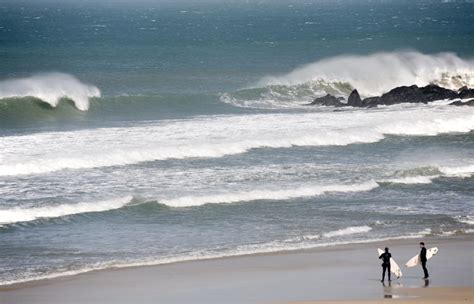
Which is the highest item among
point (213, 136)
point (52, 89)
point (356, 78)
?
point (356, 78)

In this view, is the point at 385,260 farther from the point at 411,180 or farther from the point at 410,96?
the point at 410,96

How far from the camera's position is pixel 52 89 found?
52.2 metres

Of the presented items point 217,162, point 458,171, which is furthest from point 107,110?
point 458,171

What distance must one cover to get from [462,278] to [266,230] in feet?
19.6

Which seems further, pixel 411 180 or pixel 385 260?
pixel 411 180

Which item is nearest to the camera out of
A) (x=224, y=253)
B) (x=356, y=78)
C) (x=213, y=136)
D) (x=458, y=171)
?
(x=224, y=253)

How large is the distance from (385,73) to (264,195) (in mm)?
32415

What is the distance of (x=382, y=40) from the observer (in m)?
96.9

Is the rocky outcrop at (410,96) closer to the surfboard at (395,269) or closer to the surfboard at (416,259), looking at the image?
the surfboard at (416,259)

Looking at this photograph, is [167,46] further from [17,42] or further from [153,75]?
[153,75]

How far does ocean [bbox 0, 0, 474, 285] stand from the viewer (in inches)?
1032

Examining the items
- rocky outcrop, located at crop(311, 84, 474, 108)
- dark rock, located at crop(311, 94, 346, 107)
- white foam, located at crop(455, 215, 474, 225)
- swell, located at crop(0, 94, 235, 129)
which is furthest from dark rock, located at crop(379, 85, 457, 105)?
white foam, located at crop(455, 215, 474, 225)

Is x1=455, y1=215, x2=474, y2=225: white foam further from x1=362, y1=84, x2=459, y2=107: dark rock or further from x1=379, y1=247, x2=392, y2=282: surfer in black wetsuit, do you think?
x1=362, y1=84, x2=459, y2=107: dark rock

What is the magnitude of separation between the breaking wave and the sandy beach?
28514mm
